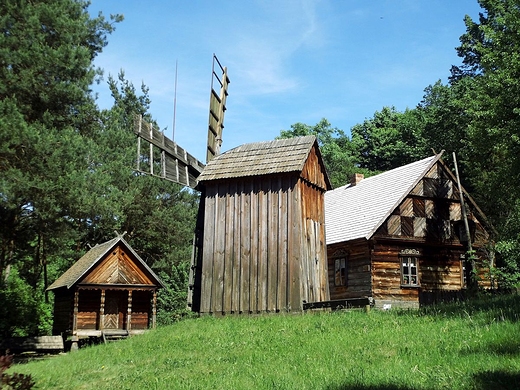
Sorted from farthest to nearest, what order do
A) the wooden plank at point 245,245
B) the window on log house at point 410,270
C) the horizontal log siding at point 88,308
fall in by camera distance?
the window on log house at point 410,270 → the horizontal log siding at point 88,308 → the wooden plank at point 245,245

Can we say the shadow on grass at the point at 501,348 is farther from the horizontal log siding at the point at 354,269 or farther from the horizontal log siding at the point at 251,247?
the horizontal log siding at the point at 354,269

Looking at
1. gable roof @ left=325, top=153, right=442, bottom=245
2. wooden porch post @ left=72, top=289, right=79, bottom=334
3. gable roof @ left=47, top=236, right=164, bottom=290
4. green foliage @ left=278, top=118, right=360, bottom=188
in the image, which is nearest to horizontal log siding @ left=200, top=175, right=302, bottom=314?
gable roof @ left=47, top=236, right=164, bottom=290

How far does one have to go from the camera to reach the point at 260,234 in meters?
20.7

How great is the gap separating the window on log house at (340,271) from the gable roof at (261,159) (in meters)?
9.25

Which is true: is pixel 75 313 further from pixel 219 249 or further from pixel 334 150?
pixel 334 150

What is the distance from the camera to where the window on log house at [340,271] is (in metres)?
29.3

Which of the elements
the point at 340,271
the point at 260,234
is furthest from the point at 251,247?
the point at 340,271

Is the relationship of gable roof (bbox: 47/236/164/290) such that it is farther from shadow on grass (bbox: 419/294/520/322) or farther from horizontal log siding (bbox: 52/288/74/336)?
shadow on grass (bbox: 419/294/520/322)

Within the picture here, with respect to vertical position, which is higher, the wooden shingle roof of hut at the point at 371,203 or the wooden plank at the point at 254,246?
the wooden shingle roof of hut at the point at 371,203

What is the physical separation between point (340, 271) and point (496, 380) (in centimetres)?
2165

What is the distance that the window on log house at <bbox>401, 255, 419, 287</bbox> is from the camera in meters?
28.3

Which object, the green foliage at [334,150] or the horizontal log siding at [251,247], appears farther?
the green foliage at [334,150]

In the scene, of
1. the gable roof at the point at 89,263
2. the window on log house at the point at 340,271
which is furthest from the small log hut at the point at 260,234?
the window on log house at the point at 340,271

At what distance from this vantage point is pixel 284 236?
20.2m
